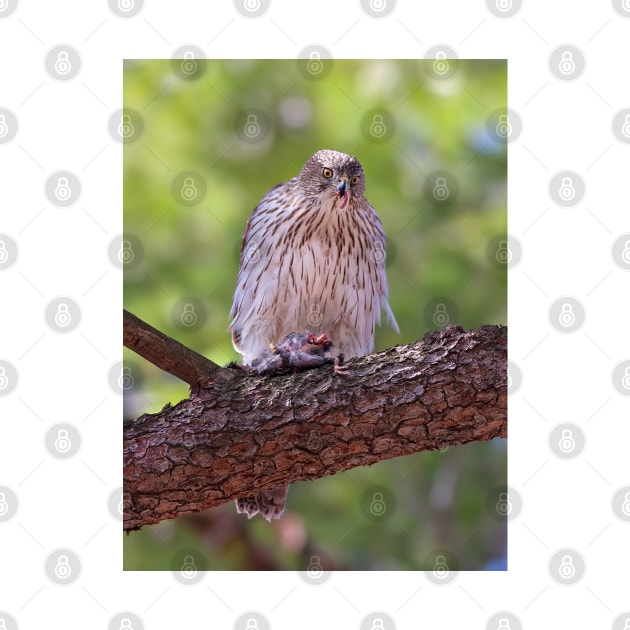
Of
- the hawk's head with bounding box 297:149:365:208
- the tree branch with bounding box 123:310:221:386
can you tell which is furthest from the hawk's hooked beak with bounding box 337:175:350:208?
the tree branch with bounding box 123:310:221:386

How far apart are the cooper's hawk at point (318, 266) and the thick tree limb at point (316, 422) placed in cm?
101

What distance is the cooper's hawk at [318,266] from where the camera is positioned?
5.00 metres

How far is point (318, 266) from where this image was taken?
197 inches

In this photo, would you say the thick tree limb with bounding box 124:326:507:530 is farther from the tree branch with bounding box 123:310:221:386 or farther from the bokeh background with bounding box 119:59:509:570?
the bokeh background with bounding box 119:59:509:570

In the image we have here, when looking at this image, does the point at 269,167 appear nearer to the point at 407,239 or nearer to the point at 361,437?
the point at 407,239

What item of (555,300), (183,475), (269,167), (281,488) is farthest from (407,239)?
(183,475)

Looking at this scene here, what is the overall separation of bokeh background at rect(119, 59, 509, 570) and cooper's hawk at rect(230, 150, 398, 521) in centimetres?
45

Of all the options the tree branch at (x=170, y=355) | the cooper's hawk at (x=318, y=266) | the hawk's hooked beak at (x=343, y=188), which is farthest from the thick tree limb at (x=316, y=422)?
the hawk's hooked beak at (x=343, y=188)

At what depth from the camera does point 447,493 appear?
6.32 metres

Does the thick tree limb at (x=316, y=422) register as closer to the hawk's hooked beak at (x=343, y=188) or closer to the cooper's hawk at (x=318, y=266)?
the cooper's hawk at (x=318, y=266)

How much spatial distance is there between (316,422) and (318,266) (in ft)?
4.44

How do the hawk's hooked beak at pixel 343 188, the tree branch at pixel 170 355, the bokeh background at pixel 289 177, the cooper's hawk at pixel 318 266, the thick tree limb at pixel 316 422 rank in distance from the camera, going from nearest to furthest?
the thick tree limb at pixel 316 422
the tree branch at pixel 170 355
the hawk's hooked beak at pixel 343 188
the cooper's hawk at pixel 318 266
the bokeh background at pixel 289 177

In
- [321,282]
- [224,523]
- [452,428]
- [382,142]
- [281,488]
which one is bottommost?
[224,523]

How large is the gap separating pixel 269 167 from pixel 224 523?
2.57 meters
